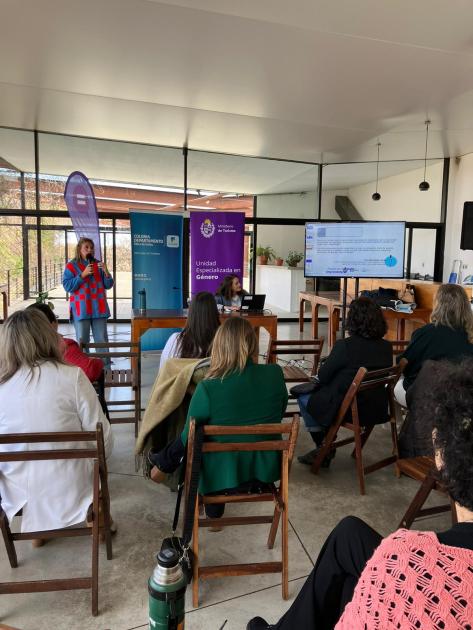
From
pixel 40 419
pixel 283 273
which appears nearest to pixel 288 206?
pixel 283 273

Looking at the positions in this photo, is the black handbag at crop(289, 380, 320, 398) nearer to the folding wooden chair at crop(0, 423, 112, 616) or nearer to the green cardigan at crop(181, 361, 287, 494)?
the green cardigan at crop(181, 361, 287, 494)

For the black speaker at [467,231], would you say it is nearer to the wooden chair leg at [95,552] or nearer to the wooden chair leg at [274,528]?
the wooden chair leg at [274,528]

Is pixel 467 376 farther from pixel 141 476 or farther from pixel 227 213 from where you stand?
pixel 227 213

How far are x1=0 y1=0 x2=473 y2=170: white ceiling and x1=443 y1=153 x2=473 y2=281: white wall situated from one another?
1224mm

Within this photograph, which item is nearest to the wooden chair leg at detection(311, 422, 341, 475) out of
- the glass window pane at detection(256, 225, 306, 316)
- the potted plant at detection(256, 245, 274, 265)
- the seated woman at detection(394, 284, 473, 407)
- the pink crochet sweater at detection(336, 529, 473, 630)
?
the seated woman at detection(394, 284, 473, 407)

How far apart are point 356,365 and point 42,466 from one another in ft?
5.99

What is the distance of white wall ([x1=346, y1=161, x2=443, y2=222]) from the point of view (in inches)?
343

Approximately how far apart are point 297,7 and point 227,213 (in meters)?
3.46

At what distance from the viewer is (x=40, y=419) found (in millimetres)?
1858

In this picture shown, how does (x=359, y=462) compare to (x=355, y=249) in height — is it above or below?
below

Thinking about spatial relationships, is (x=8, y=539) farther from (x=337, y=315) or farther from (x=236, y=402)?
(x=337, y=315)

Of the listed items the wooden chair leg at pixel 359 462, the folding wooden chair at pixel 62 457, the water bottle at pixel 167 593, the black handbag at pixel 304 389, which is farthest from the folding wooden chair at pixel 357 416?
the water bottle at pixel 167 593

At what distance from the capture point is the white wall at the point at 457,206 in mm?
7941

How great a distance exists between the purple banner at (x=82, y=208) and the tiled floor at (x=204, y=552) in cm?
315
